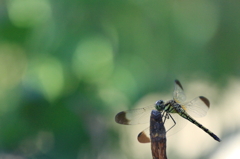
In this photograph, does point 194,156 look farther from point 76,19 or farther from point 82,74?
point 76,19

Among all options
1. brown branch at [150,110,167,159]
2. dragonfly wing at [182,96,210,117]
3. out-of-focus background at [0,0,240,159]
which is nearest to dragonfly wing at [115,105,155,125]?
dragonfly wing at [182,96,210,117]

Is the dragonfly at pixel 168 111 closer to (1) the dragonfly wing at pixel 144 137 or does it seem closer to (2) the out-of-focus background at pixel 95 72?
(1) the dragonfly wing at pixel 144 137

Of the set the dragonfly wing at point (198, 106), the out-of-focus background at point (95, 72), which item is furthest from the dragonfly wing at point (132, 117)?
the out-of-focus background at point (95, 72)

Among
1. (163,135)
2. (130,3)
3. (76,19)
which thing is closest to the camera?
(163,135)

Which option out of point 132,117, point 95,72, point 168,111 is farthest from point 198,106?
point 95,72

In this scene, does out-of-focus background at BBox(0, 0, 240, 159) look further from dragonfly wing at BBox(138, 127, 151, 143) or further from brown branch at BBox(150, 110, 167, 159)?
brown branch at BBox(150, 110, 167, 159)

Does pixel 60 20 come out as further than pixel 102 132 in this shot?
No

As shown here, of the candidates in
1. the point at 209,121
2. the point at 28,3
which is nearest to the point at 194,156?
the point at 209,121
